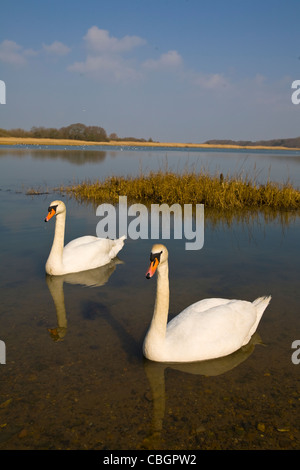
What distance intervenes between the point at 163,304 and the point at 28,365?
1870 millimetres

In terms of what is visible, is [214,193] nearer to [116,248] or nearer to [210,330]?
[116,248]

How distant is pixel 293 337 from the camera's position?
5938mm

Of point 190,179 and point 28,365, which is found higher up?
point 190,179

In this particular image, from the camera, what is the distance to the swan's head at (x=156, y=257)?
15.0ft

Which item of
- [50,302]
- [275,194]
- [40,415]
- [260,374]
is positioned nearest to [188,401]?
[260,374]

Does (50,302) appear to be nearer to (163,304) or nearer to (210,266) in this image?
(163,304)

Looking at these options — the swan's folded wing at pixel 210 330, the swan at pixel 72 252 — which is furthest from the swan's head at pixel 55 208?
the swan's folded wing at pixel 210 330

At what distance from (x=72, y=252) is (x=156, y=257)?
4655mm

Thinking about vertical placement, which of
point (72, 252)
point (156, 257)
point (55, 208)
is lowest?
point (72, 252)

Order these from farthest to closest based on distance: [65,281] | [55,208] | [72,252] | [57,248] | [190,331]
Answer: [72,252]
[55,208]
[57,248]
[65,281]
[190,331]

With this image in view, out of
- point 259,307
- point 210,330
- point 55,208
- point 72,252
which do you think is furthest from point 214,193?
point 210,330

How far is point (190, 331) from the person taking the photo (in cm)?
518

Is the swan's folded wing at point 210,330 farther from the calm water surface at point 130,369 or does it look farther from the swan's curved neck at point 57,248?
the swan's curved neck at point 57,248

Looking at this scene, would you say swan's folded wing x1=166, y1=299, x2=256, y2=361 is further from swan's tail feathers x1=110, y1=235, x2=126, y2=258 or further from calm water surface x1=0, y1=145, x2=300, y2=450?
swan's tail feathers x1=110, y1=235, x2=126, y2=258
